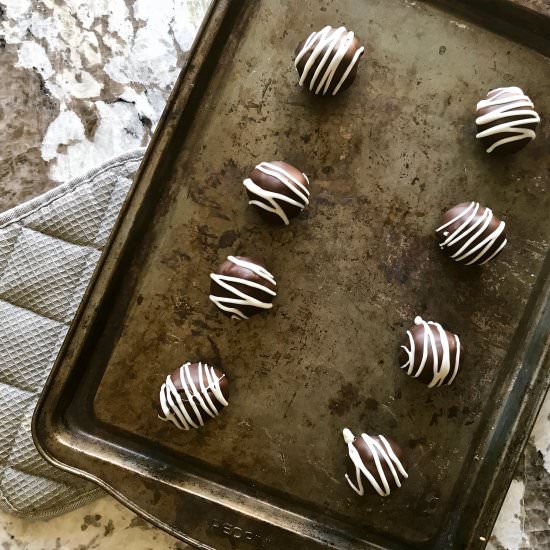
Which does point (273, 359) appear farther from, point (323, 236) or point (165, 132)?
point (165, 132)

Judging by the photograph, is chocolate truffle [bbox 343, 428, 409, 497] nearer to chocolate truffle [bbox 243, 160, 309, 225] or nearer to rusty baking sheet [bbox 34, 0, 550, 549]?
rusty baking sheet [bbox 34, 0, 550, 549]

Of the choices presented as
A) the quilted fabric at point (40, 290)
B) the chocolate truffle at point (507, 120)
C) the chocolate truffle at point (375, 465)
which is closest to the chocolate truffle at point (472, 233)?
the chocolate truffle at point (507, 120)

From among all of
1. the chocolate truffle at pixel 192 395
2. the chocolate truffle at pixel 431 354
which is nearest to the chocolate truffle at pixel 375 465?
the chocolate truffle at pixel 431 354

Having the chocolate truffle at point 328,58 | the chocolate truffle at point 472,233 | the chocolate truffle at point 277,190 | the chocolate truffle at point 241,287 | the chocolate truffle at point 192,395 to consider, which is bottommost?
the chocolate truffle at point 192,395

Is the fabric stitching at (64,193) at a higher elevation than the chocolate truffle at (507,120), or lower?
lower

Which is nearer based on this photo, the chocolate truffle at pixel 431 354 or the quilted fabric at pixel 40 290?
the chocolate truffle at pixel 431 354

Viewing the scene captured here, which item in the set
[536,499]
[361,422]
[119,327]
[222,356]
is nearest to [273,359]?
[222,356]

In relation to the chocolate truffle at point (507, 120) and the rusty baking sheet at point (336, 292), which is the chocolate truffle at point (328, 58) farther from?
the chocolate truffle at point (507, 120)

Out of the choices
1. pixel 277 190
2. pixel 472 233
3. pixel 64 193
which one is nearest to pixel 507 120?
pixel 472 233
